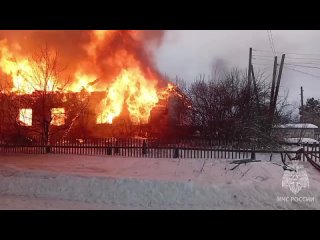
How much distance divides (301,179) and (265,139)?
23.7 feet

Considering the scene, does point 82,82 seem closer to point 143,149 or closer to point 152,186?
point 143,149

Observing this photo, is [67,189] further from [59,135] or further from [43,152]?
[59,135]

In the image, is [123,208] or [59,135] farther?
[59,135]

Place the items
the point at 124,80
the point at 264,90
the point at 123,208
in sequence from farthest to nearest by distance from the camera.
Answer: the point at 124,80, the point at 264,90, the point at 123,208

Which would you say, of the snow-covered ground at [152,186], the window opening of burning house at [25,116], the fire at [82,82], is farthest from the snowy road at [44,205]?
the fire at [82,82]

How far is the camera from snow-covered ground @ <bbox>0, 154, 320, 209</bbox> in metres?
9.19

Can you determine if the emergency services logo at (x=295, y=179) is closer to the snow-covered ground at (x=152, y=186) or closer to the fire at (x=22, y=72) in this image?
the snow-covered ground at (x=152, y=186)

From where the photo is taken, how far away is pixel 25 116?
22141 mm

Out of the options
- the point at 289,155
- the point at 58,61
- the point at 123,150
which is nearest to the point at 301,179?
the point at 289,155

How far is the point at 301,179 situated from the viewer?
35.0 feet

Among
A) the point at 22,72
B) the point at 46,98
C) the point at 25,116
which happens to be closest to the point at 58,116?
the point at 46,98

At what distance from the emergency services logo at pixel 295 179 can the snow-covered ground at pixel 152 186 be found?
162 millimetres

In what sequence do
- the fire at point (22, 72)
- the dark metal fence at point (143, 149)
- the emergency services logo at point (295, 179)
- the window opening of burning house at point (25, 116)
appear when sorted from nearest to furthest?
1. the emergency services logo at point (295, 179)
2. the dark metal fence at point (143, 149)
3. the fire at point (22, 72)
4. the window opening of burning house at point (25, 116)

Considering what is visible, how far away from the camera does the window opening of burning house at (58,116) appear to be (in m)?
21.5
